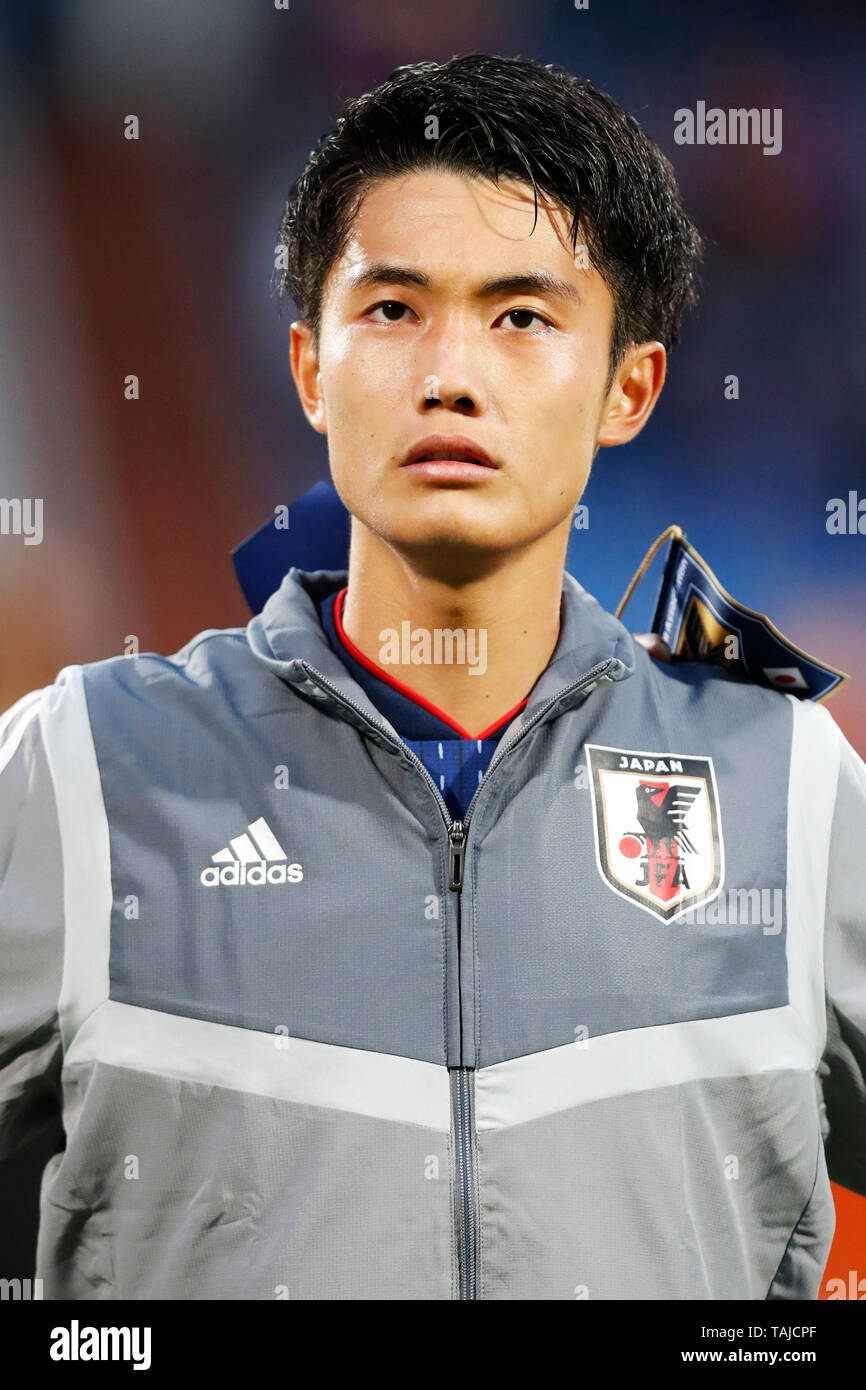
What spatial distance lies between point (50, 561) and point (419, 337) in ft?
1.61

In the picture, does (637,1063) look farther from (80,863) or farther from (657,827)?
(80,863)

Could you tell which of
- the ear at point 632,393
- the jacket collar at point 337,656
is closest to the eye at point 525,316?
the ear at point 632,393

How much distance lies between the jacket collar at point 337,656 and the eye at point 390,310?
280 millimetres

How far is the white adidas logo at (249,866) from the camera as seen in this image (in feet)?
3.96

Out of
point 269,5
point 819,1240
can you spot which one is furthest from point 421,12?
point 819,1240

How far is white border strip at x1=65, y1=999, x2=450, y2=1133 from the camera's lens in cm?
116

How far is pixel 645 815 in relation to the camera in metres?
1.28

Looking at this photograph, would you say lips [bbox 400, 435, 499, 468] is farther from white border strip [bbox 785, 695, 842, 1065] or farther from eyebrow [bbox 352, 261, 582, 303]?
white border strip [bbox 785, 695, 842, 1065]

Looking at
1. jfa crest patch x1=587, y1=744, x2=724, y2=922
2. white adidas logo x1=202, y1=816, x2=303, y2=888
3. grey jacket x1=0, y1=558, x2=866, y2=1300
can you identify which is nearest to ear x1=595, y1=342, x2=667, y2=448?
grey jacket x1=0, y1=558, x2=866, y2=1300

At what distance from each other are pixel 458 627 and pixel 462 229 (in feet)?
1.25

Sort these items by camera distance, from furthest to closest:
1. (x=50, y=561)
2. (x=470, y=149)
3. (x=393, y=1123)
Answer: (x=50, y=561) < (x=470, y=149) < (x=393, y=1123)

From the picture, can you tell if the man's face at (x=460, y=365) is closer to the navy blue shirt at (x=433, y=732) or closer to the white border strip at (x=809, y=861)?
the navy blue shirt at (x=433, y=732)
